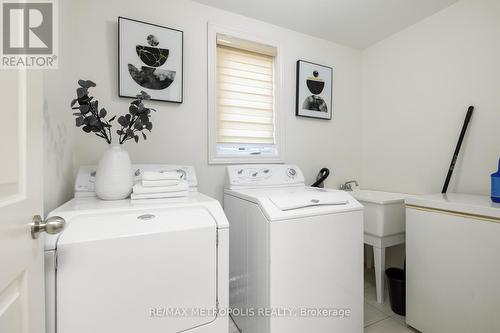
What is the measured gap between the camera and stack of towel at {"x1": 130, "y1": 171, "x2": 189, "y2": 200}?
3.94 feet

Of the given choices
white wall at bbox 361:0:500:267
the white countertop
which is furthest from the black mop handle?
the white countertop

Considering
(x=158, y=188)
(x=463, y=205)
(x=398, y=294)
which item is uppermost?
(x=158, y=188)

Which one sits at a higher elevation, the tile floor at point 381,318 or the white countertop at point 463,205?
the white countertop at point 463,205

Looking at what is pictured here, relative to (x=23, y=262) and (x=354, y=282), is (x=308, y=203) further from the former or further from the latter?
(x=23, y=262)

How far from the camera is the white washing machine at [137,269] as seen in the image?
0.81m

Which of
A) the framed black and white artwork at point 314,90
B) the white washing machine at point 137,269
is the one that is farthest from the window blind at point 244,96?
the white washing machine at point 137,269

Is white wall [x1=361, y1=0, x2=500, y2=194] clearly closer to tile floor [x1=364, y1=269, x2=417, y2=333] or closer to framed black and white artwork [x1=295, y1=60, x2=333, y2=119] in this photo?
framed black and white artwork [x1=295, y1=60, x2=333, y2=119]

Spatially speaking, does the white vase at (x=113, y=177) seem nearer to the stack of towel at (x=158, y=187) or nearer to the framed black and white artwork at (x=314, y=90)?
the stack of towel at (x=158, y=187)

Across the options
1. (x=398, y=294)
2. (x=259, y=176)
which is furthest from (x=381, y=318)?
(x=259, y=176)

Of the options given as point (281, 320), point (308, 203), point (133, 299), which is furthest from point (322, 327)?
point (133, 299)

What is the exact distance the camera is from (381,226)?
1.84 m

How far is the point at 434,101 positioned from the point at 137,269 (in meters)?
2.49

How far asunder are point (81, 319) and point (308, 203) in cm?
114

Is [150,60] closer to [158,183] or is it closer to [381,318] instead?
[158,183]
